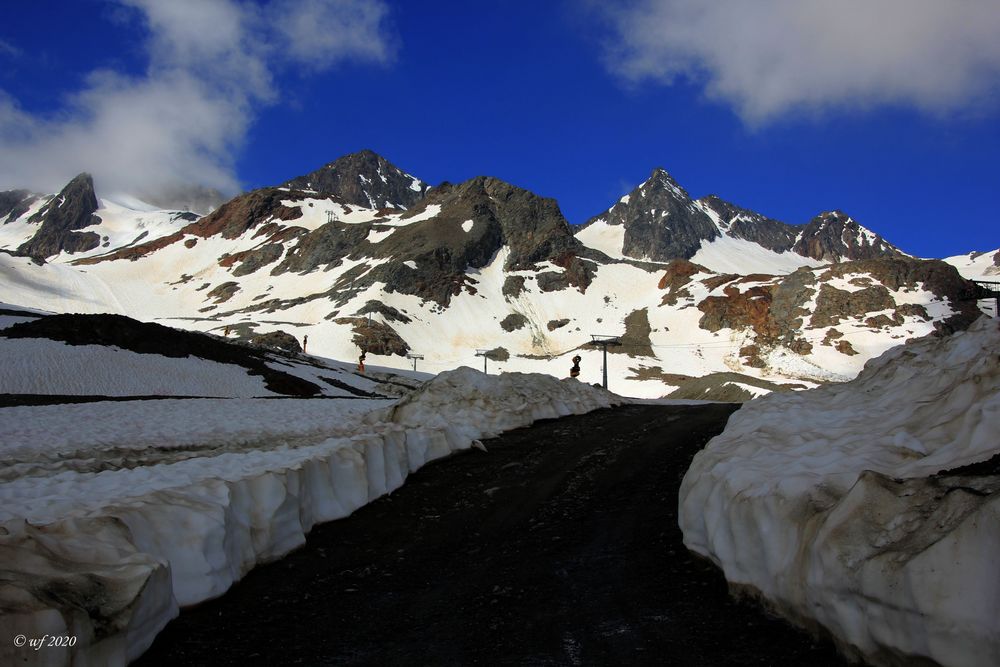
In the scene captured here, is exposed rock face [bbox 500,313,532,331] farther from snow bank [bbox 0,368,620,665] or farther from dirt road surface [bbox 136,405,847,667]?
dirt road surface [bbox 136,405,847,667]

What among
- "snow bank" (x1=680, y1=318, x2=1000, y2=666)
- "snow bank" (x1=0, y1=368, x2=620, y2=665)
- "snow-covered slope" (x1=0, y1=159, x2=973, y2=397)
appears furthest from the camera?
"snow-covered slope" (x1=0, y1=159, x2=973, y2=397)

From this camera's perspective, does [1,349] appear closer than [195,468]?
No

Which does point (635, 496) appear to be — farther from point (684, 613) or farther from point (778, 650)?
point (778, 650)

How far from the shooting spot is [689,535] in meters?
8.47

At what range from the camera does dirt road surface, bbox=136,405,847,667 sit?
593 centimetres

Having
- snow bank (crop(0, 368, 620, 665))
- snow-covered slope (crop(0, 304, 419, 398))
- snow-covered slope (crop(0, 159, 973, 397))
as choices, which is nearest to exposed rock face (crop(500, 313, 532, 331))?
snow-covered slope (crop(0, 159, 973, 397))

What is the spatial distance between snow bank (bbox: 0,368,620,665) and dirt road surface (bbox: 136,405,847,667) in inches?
16.9

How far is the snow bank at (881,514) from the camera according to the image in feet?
14.5

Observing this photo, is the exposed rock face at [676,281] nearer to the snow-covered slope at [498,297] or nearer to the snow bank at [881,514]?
the snow-covered slope at [498,297]

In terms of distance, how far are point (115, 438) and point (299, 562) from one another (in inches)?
434

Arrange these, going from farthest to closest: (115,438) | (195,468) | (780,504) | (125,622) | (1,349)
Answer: (1,349) < (115,438) < (195,468) < (780,504) < (125,622)

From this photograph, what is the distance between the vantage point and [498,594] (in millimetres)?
7516

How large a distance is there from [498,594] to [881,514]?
3872mm

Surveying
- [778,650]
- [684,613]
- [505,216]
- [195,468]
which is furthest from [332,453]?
[505,216]
